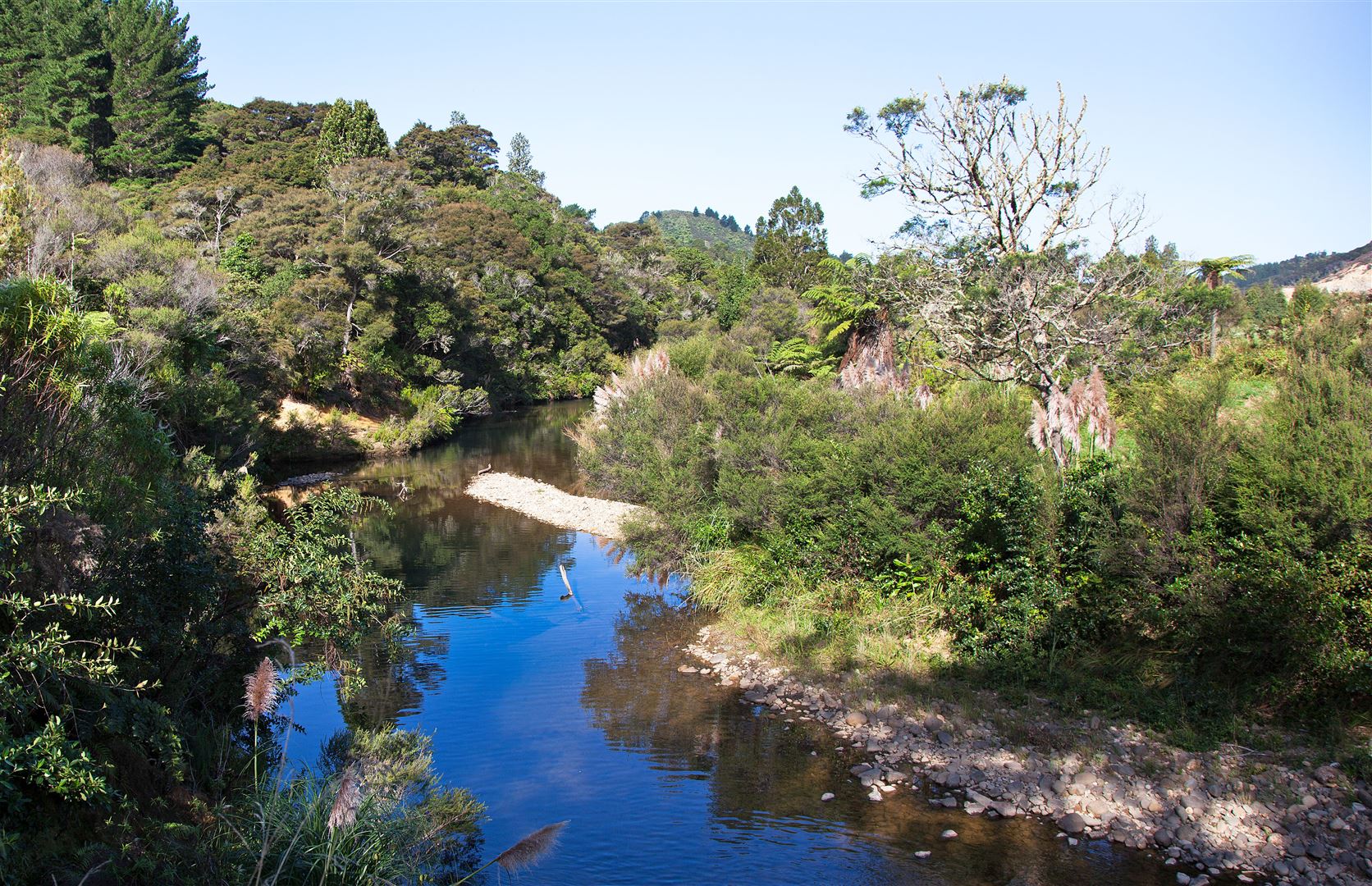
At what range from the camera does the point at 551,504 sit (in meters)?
28.8

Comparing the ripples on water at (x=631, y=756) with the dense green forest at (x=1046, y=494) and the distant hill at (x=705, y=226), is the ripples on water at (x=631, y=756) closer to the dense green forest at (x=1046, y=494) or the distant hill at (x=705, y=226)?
the dense green forest at (x=1046, y=494)

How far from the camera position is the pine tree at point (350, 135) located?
57.6 meters

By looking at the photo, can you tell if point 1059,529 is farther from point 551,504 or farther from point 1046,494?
point 551,504

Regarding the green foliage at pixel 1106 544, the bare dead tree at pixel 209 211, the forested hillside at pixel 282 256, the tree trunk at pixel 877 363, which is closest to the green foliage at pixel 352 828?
the green foliage at pixel 1106 544

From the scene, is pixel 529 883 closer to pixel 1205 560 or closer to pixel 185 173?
pixel 1205 560

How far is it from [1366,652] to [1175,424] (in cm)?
336

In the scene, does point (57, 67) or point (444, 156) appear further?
point (444, 156)

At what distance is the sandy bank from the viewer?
26375 mm

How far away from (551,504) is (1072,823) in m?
21.4

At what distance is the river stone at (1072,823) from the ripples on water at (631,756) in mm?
186

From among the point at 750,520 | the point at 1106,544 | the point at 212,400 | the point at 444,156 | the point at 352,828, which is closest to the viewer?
the point at 352,828

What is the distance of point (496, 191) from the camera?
2815 inches

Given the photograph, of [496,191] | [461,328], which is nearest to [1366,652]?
[461,328]

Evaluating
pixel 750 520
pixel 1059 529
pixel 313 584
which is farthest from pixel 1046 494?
pixel 313 584
